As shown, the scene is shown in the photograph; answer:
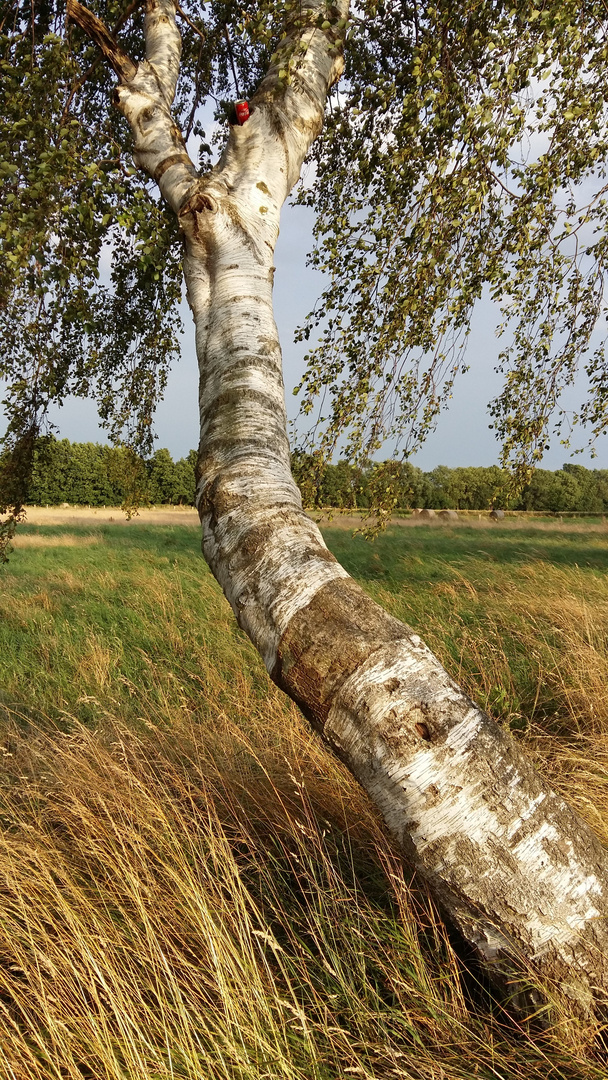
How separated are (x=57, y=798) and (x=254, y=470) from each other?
2.39 m

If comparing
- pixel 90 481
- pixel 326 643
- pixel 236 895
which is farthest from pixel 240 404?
pixel 90 481

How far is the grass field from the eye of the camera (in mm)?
1756

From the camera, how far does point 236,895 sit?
2.07 meters

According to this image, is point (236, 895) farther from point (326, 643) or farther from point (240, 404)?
point (240, 404)

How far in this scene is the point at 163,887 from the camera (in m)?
2.40

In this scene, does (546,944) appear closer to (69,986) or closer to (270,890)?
(270,890)

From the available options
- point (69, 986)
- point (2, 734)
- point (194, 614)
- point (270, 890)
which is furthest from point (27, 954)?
point (194, 614)

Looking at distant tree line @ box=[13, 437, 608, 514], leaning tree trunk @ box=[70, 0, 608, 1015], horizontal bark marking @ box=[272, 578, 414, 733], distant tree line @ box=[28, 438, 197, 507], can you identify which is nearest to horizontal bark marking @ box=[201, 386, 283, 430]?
leaning tree trunk @ box=[70, 0, 608, 1015]

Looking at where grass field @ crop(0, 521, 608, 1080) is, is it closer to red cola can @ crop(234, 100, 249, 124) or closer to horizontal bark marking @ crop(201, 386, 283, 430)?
horizontal bark marking @ crop(201, 386, 283, 430)

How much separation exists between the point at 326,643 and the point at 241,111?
3.47 meters

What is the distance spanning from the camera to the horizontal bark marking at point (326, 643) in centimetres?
182

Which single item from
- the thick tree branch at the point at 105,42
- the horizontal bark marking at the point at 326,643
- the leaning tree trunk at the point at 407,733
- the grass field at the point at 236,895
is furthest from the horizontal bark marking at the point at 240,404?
the thick tree branch at the point at 105,42

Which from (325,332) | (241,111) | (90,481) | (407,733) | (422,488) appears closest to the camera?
(407,733)

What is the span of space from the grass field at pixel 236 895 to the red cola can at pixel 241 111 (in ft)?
12.5
